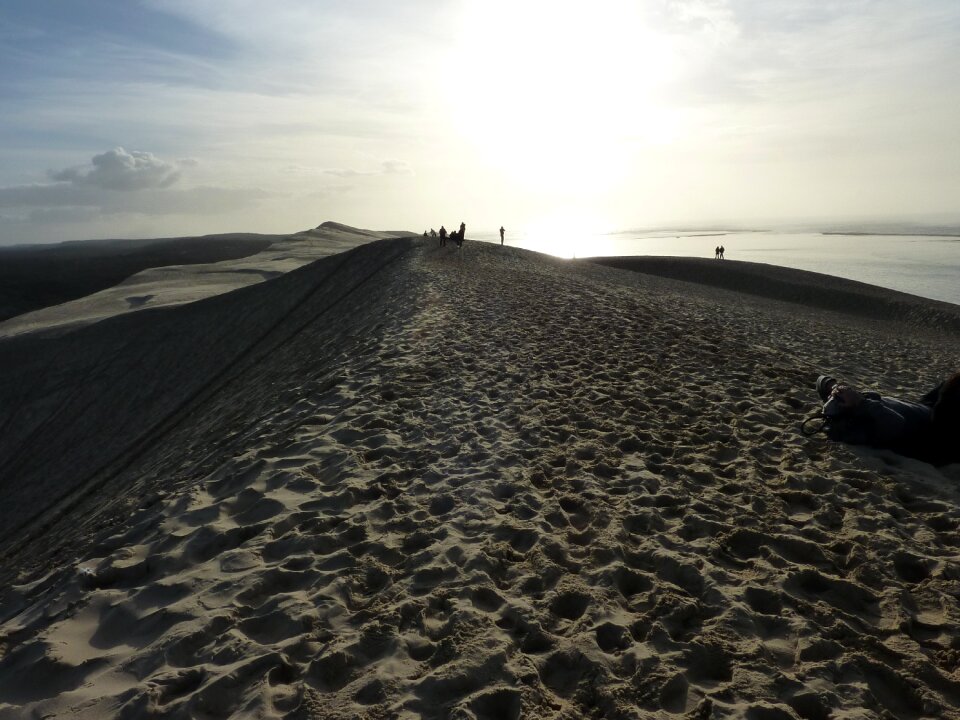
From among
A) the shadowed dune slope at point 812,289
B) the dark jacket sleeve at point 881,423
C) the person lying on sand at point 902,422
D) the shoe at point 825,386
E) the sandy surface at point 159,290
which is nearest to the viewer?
the person lying on sand at point 902,422

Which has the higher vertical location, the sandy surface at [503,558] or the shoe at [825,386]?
the shoe at [825,386]

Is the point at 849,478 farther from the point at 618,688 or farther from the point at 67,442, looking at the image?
the point at 67,442

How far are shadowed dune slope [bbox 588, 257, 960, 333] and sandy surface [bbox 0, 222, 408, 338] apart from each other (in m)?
27.2

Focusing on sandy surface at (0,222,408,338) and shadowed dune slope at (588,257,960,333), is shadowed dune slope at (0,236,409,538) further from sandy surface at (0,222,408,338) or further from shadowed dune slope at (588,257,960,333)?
shadowed dune slope at (588,257,960,333)

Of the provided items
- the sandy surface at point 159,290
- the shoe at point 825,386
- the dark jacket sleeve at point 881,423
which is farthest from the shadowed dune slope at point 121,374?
the dark jacket sleeve at point 881,423

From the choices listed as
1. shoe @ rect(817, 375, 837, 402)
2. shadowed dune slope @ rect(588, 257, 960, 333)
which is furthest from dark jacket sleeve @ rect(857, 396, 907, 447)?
shadowed dune slope @ rect(588, 257, 960, 333)

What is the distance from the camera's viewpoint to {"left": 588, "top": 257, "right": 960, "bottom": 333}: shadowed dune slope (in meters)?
28.7

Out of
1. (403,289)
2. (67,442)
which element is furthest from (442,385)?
(67,442)

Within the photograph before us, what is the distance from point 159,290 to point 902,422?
36.6 metres

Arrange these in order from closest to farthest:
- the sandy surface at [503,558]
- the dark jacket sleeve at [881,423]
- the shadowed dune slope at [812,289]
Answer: the sandy surface at [503,558] → the dark jacket sleeve at [881,423] → the shadowed dune slope at [812,289]

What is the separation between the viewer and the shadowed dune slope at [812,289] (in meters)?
28.7

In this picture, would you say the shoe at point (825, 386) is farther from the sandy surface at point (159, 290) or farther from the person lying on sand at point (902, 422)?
the sandy surface at point (159, 290)

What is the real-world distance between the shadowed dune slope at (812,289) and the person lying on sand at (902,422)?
85.0ft

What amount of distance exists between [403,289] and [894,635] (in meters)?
15.1
